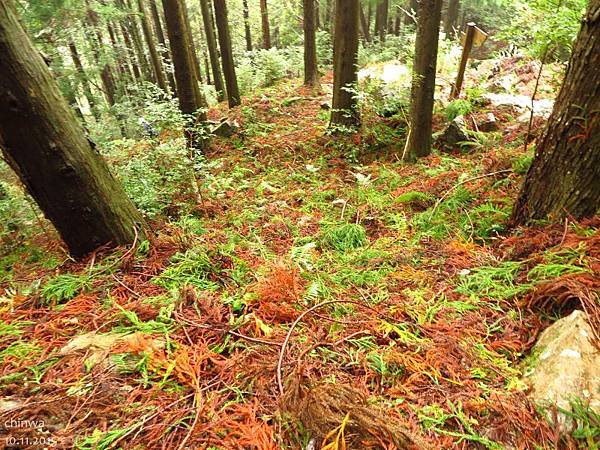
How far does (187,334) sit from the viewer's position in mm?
2518

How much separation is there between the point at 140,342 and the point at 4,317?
1275mm

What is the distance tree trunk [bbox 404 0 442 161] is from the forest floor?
1.88m

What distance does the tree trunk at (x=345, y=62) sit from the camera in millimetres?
7543

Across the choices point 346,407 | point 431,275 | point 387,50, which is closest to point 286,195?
point 431,275

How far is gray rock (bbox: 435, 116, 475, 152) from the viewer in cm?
695

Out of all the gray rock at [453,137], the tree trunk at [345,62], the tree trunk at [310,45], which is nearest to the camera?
the gray rock at [453,137]

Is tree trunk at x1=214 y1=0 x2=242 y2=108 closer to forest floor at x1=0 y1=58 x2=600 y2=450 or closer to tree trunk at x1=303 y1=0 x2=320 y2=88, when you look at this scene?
tree trunk at x1=303 y1=0 x2=320 y2=88

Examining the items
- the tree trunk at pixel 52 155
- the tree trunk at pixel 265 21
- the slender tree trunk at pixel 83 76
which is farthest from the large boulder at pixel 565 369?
the tree trunk at pixel 265 21

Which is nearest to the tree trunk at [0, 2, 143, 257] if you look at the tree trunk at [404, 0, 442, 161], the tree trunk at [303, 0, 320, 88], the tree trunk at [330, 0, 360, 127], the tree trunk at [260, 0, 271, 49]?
the tree trunk at [404, 0, 442, 161]

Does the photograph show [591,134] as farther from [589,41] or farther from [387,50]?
[387,50]

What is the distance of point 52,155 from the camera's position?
2988 mm

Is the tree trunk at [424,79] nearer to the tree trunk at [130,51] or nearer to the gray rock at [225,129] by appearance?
the gray rock at [225,129]

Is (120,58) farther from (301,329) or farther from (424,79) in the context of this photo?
(301,329)

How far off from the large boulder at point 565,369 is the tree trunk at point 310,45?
38.5 feet
